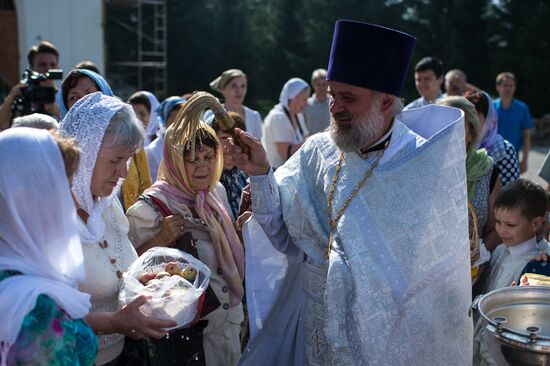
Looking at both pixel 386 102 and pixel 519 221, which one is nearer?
pixel 386 102

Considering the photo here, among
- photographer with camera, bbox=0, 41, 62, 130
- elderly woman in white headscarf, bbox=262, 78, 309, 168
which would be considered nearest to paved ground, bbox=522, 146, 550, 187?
elderly woman in white headscarf, bbox=262, 78, 309, 168

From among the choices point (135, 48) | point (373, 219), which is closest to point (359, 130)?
point (373, 219)

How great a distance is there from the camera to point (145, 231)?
3.19 meters

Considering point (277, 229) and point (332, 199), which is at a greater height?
point (332, 199)

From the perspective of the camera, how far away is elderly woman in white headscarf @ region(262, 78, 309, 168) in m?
7.27

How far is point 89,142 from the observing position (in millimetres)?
2510

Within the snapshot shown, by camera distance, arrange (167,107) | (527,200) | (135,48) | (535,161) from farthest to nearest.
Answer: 1. (135,48)
2. (535,161)
3. (167,107)
4. (527,200)

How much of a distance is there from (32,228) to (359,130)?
1470 mm

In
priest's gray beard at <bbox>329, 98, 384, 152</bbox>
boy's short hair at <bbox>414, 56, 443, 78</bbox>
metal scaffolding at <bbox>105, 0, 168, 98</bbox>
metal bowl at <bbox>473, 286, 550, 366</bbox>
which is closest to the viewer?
metal bowl at <bbox>473, 286, 550, 366</bbox>

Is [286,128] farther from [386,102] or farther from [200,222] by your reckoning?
[386,102]

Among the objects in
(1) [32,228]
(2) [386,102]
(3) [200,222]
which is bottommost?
(3) [200,222]

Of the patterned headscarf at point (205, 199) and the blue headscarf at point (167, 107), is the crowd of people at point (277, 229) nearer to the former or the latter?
the patterned headscarf at point (205, 199)

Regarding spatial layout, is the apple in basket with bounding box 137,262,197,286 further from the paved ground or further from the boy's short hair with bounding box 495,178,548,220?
the paved ground

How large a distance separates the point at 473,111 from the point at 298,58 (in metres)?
30.3
